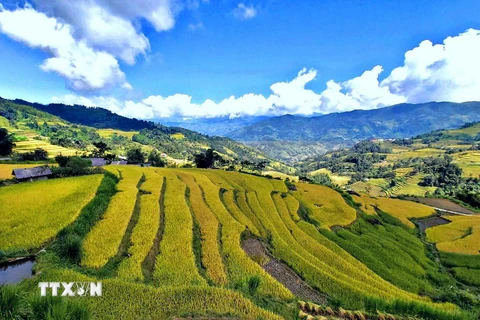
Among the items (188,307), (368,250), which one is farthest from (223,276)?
(368,250)

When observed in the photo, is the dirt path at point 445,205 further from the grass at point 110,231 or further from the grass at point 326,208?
the grass at point 110,231

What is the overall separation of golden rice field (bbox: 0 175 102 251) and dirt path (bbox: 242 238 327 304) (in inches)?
696

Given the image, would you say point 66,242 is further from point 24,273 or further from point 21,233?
point 21,233

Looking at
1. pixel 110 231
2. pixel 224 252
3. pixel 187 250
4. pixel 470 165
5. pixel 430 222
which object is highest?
pixel 470 165

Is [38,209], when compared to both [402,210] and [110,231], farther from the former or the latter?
[402,210]

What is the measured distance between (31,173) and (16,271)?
3174cm

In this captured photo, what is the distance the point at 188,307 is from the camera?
13.1 meters

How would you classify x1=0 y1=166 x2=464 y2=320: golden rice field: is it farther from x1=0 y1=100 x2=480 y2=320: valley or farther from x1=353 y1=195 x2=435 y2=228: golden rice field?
x1=353 y1=195 x2=435 y2=228: golden rice field

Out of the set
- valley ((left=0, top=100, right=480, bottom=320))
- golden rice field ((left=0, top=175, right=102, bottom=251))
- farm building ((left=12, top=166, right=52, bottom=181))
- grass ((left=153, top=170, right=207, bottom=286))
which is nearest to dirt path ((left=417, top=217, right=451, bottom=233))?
valley ((left=0, top=100, right=480, bottom=320))

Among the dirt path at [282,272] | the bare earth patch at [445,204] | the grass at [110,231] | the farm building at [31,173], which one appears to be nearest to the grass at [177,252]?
the grass at [110,231]

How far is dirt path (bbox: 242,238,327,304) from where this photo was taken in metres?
20.0

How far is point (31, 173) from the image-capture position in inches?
1631

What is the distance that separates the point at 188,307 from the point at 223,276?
6488 millimetres
